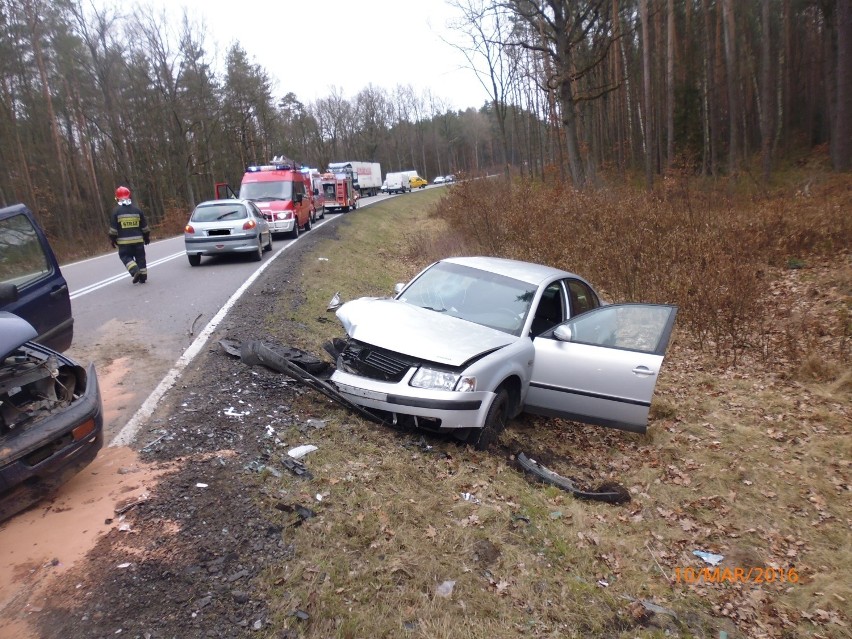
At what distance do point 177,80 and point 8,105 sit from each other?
13.6m

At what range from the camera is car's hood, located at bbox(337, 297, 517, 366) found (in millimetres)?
5020

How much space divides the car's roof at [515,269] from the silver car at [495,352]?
0.02m

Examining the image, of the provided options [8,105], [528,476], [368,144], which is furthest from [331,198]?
[368,144]

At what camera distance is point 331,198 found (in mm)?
33625

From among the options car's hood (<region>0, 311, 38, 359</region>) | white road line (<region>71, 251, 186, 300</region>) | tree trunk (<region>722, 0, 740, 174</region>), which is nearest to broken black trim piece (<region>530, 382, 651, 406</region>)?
car's hood (<region>0, 311, 38, 359</region>)

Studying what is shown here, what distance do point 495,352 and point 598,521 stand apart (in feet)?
5.37

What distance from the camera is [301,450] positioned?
4.61 meters

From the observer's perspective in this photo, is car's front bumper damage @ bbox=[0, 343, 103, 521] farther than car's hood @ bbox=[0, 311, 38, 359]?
No

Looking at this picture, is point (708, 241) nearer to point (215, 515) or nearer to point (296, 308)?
point (296, 308)

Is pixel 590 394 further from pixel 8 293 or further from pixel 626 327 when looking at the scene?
pixel 8 293

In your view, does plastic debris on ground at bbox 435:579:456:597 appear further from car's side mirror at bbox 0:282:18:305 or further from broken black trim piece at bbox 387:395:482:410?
car's side mirror at bbox 0:282:18:305

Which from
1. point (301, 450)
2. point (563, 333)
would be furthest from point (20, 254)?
point (563, 333)

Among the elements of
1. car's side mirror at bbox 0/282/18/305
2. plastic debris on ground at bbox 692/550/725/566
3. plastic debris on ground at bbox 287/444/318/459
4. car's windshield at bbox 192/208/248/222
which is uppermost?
car's windshield at bbox 192/208/248/222

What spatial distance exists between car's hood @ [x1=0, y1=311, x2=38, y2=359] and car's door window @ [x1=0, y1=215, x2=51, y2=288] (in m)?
2.07
